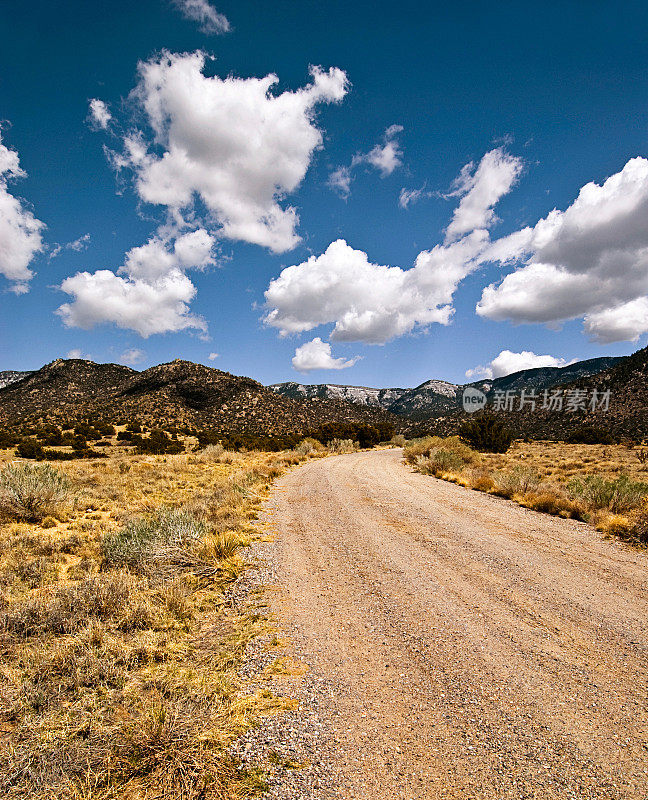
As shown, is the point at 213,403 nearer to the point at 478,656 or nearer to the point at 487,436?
the point at 487,436

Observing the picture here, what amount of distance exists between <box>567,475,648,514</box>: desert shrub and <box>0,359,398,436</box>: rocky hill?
47.9 meters

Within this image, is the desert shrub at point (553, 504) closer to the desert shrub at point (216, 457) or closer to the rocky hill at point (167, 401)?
the desert shrub at point (216, 457)

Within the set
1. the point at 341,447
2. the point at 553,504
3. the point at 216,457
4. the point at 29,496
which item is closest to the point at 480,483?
the point at 553,504

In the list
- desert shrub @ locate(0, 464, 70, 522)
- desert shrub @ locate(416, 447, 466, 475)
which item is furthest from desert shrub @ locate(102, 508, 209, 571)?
desert shrub @ locate(416, 447, 466, 475)

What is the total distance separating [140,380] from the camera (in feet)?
276

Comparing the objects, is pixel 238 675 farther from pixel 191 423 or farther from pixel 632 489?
pixel 191 423

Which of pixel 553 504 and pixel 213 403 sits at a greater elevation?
pixel 213 403

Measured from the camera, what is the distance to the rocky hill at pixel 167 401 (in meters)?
60.4

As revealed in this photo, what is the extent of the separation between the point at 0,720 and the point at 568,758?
470cm

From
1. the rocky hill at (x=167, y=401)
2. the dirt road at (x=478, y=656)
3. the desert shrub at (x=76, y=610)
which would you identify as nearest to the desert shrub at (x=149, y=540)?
the desert shrub at (x=76, y=610)

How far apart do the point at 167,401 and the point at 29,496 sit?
62210 millimetres

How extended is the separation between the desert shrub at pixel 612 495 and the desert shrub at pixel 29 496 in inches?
595

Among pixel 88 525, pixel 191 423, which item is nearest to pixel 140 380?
pixel 191 423

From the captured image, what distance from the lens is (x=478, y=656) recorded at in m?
3.98
